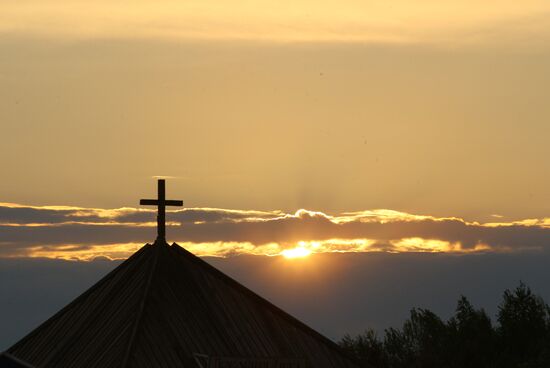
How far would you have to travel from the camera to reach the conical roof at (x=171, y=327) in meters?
36.3

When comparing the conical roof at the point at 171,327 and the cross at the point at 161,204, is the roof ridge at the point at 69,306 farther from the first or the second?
the cross at the point at 161,204

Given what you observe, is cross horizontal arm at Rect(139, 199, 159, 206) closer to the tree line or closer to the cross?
the cross


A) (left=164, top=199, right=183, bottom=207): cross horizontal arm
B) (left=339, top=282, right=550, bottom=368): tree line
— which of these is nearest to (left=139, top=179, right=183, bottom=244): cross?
(left=164, top=199, right=183, bottom=207): cross horizontal arm

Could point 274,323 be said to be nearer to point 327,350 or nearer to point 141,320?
point 327,350

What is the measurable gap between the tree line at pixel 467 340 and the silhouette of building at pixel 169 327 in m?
44.8

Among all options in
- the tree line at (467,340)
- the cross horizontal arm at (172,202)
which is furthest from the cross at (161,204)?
the tree line at (467,340)

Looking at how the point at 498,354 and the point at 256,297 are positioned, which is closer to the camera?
the point at 256,297

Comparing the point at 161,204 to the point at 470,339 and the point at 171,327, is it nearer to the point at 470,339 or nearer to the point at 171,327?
the point at 171,327

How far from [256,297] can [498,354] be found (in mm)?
47787

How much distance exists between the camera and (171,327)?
123 ft

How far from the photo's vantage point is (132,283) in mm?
39750

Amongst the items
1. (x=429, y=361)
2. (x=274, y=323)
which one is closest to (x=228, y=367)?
(x=274, y=323)

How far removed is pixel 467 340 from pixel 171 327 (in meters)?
53.8

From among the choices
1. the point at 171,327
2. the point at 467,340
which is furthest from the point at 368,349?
the point at 171,327
